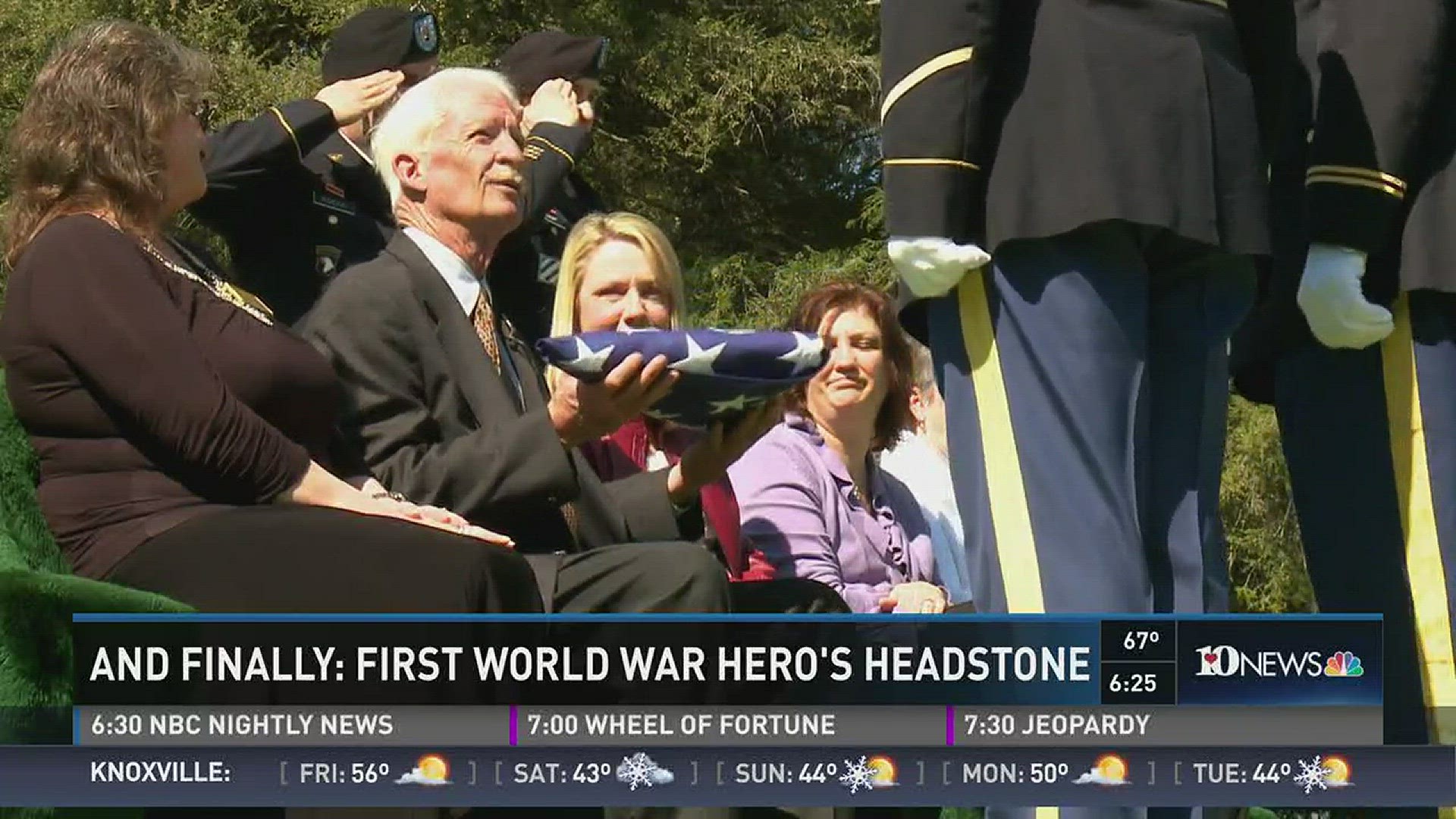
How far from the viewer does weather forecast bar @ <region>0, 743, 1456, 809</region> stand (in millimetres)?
3535

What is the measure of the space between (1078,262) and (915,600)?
1.51 m

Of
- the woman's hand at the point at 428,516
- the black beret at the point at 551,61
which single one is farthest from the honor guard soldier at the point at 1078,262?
the black beret at the point at 551,61

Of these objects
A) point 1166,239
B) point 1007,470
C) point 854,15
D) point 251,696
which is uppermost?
Answer: point 854,15

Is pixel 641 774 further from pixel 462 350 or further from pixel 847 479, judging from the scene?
pixel 847 479

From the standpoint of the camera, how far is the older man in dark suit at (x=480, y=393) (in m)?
4.07

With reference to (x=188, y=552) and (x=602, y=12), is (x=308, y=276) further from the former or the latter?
(x=602, y=12)

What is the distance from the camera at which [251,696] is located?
3.61 m

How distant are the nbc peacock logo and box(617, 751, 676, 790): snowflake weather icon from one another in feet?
3.27

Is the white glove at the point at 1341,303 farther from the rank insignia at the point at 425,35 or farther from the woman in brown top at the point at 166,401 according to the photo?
the rank insignia at the point at 425,35

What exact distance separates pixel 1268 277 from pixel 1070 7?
0.64 meters

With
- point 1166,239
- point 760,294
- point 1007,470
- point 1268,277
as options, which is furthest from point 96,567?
point 760,294

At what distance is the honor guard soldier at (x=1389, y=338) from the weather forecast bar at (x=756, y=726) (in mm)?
509

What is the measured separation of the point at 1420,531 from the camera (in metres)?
4.25

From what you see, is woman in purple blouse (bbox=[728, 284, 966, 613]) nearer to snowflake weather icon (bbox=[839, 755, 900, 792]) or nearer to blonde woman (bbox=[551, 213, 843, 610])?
→ blonde woman (bbox=[551, 213, 843, 610])
